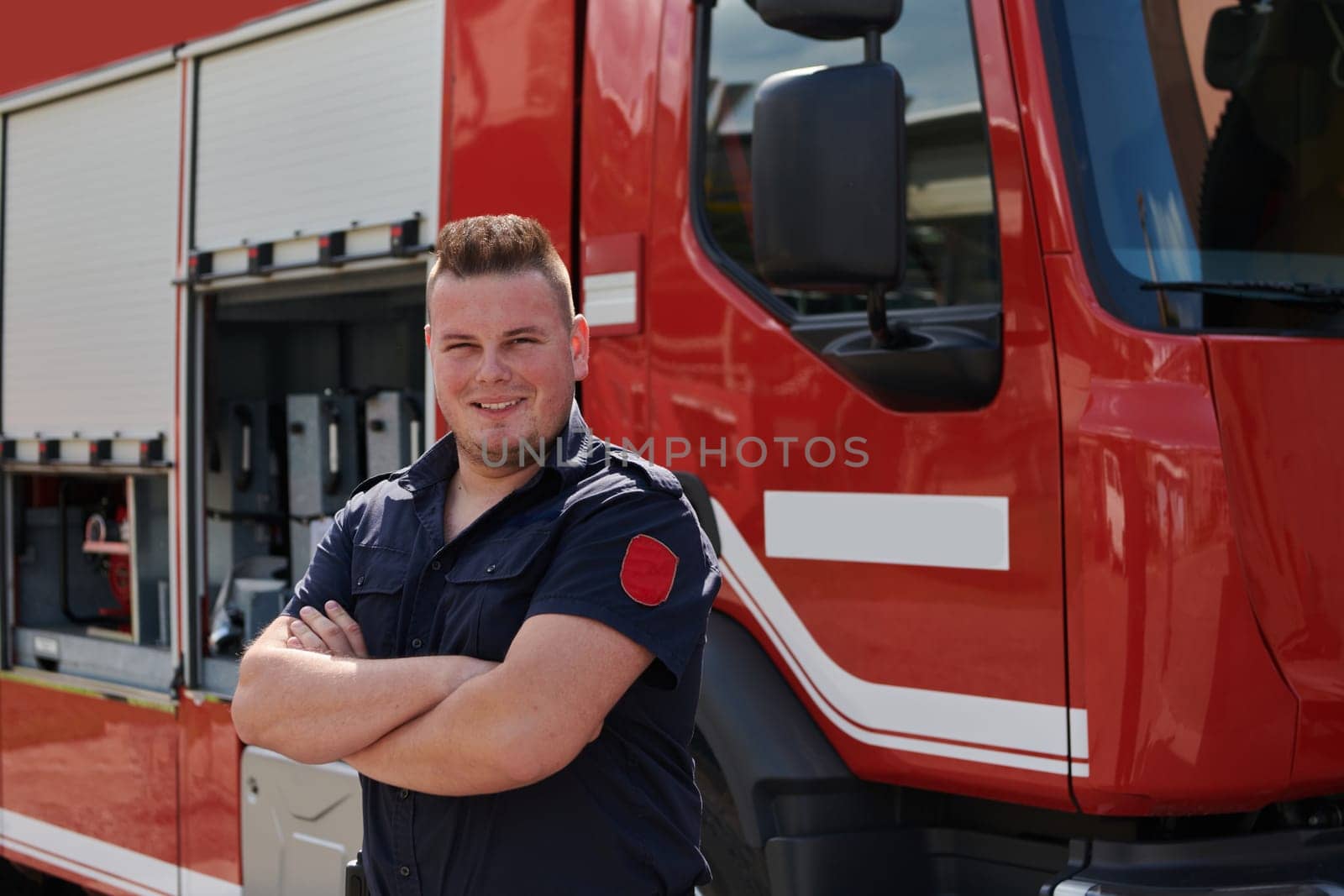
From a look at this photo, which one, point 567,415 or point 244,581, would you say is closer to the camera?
point 567,415

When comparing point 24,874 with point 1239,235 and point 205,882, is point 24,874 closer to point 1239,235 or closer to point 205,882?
point 205,882

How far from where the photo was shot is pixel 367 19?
3.73 meters

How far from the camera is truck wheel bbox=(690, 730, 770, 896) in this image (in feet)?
9.13

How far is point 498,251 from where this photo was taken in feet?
6.18

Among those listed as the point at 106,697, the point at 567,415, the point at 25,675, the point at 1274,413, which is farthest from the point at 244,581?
the point at 1274,413

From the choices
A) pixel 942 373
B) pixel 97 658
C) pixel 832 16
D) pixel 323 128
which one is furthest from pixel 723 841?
pixel 97 658

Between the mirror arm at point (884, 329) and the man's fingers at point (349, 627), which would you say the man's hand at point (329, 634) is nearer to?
the man's fingers at point (349, 627)

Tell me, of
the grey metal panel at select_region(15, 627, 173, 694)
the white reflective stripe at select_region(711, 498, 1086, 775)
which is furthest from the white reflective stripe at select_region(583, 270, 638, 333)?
the grey metal panel at select_region(15, 627, 173, 694)

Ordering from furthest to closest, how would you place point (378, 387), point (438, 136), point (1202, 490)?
1. point (378, 387)
2. point (438, 136)
3. point (1202, 490)

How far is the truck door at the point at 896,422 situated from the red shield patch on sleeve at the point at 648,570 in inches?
36.3

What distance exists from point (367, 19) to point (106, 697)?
216cm

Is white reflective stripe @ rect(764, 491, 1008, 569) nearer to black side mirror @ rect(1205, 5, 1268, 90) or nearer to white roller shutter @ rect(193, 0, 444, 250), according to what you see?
black side mirror @ rect(1205, 5, 1268, 90)

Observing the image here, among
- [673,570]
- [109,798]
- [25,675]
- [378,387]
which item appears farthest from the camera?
[25,675]

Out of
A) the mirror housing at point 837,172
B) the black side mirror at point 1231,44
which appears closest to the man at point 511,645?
the mirror housing at point 837,172
